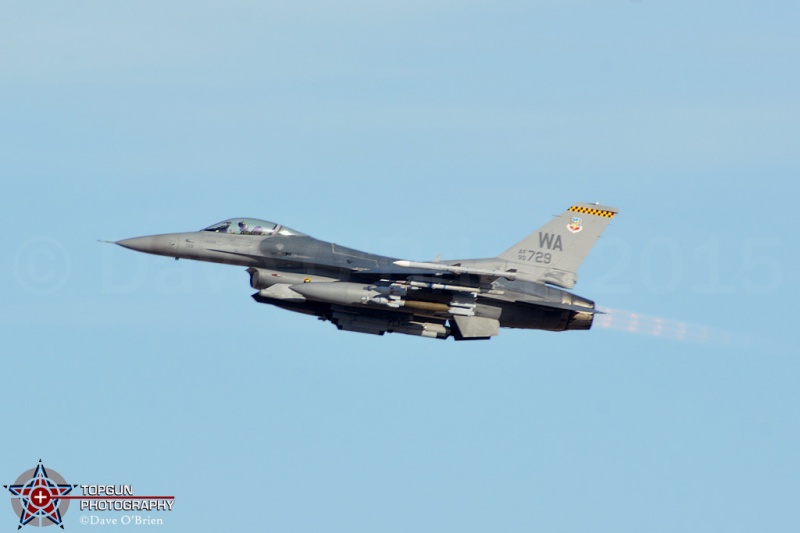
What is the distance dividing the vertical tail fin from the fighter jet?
0.02 metres

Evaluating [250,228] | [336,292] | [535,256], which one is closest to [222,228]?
[250,228]

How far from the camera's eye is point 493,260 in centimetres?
4709

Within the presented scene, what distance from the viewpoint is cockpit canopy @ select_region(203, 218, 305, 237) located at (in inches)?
1850

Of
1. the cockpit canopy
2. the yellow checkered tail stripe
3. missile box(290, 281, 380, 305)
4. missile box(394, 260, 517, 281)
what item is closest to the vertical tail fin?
the yellow checkered tail stripe

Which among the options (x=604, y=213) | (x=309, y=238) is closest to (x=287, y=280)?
(x=309, y=238)

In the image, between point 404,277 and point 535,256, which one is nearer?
point 404,277

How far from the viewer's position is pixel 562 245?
4725 centimetres

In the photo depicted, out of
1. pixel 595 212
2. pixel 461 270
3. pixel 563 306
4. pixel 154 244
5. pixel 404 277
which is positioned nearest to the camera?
pixel 461 270

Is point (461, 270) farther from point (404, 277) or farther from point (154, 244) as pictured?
point (154, 244)

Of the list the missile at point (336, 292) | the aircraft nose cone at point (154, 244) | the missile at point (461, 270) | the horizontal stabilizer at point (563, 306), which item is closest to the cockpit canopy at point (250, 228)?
the aircraft nose cone at point (154, 244)

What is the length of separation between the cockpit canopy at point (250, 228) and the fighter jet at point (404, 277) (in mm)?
23

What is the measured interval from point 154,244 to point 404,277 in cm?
592

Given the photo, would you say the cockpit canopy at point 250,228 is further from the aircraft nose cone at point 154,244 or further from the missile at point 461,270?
the missile at point 461,270

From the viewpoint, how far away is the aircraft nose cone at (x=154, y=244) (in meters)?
46.7
